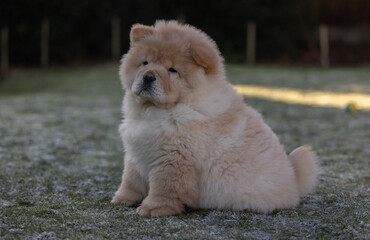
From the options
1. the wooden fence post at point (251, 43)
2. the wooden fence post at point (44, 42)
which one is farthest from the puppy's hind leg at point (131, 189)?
the wooden fence post at point (44, 42)

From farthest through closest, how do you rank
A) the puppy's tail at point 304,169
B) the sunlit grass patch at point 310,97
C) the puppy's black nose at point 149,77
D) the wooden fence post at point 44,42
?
the wooden fence post at point 44,42 → the sunlit grass patch at point 310,97 → the puppy's tail at point 304,169 → the puppy's black nose at point 149,77

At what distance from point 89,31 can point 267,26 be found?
7157 millimetres

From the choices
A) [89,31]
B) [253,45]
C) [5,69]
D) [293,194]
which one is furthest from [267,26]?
[293,194]

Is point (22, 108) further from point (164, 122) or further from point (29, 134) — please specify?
point (164, 122)

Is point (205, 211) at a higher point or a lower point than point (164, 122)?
lower

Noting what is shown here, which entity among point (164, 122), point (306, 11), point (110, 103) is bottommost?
point (110, 103)

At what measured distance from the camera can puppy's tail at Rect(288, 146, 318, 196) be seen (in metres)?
2.97

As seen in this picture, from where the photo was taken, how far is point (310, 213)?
8.87ft

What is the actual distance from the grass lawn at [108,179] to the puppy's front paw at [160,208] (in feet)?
0.20

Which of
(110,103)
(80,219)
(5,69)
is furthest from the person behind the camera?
(5,69)

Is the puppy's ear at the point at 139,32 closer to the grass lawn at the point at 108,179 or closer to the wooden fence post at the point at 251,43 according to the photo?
the grass lawn at the point at 108,179

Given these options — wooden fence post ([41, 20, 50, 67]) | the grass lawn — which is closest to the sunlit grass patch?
the grass lawn

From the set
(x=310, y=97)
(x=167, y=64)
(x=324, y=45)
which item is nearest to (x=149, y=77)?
(x=167, y=64)

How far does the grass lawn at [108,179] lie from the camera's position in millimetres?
2355
